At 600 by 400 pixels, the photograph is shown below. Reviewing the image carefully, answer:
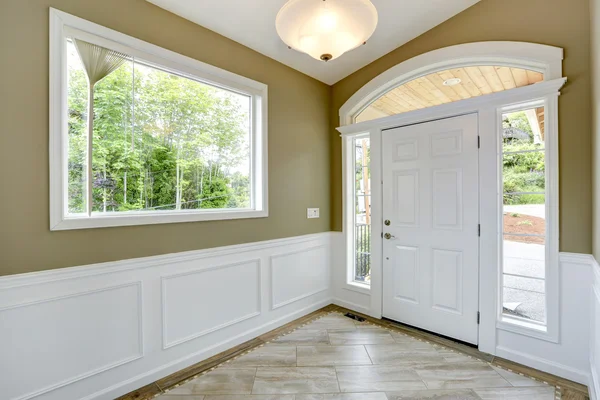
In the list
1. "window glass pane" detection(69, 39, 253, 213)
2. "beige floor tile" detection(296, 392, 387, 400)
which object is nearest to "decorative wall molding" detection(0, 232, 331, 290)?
"window glass pane" detection(69, 39, 253, 213)

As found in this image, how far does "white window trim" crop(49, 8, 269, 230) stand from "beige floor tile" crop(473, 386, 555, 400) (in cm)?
218

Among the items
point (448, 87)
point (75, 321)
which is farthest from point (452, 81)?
point (75, 321)

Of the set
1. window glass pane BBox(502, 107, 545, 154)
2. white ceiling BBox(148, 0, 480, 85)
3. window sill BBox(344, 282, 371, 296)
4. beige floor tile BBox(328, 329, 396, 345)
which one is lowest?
beige floor tile BBox(328, 329, 396, 345)

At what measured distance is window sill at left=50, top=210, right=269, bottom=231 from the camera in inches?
67.1

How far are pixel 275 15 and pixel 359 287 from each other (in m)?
2.86

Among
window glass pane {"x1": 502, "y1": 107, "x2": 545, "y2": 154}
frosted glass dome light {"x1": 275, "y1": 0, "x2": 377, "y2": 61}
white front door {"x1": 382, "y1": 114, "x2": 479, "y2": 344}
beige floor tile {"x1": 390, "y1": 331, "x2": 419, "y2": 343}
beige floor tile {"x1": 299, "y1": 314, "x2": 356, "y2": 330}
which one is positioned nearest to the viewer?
frosted glass dome light {"x1": 275, "y1": 0, "x2": 377, "y2": 61}

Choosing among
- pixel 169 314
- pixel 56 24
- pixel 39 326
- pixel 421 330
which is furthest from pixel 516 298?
pixel 56 24

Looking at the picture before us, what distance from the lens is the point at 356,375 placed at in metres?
2.12

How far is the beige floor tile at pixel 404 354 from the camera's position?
229 cm

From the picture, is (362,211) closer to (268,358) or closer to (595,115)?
(268,358)

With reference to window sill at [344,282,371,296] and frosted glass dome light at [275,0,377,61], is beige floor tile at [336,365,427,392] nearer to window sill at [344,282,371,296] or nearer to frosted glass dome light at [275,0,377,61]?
window sill at [344,282,371,296]

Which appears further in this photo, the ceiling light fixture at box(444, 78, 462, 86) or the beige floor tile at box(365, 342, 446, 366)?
the ceiling light fixture at box(444, 78, 462, 86)

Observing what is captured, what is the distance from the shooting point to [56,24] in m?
1.67

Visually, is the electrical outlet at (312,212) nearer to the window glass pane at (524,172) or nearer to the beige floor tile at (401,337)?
the beige floor tile at (401,337)
